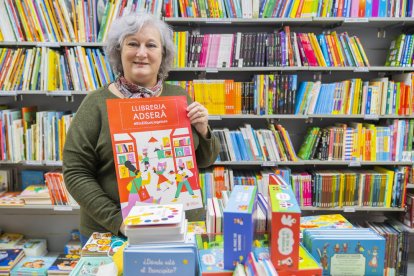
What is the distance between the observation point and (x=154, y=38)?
1.44 meters

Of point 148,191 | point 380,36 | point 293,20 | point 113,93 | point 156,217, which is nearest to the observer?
point 156,217

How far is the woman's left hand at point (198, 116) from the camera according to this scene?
1.32 meters

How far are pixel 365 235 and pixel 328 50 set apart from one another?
2198mm

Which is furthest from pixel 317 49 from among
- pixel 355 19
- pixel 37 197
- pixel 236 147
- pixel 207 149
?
pixel 37 197

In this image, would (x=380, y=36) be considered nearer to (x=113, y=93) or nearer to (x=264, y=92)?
(x=264, y=92)

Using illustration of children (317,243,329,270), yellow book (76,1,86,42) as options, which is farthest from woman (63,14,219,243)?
yellow book (76,1,86,42)

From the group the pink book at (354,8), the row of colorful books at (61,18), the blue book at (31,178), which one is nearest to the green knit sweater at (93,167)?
the row of colorful books at (61,18)

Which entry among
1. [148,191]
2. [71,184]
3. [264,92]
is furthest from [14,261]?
[264,92]

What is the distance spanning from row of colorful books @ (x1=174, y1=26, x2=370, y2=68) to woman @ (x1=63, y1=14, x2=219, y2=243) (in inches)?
51.2

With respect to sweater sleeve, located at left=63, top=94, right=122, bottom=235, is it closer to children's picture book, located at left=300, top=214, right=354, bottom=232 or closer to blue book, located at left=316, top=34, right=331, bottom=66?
children's picture book, located at left=300, top=214, right=354, bottom=232

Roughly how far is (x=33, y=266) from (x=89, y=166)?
81.0 inches

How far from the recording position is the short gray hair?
1420 mm

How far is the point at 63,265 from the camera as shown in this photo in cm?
288

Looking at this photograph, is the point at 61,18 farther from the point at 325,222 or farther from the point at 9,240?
the point at 325,222
